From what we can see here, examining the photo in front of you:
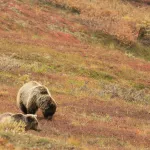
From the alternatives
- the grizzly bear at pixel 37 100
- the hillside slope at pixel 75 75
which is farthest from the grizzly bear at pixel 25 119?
the grizzly bear at pixel 37 100

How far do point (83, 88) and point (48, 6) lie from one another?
32807 millimetres

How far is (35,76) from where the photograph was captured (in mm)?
35156

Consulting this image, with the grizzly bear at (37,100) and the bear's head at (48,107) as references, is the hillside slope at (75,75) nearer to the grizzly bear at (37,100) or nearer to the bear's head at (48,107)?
the bear's head at (48,107)

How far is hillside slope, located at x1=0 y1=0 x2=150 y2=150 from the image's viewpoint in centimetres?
1905

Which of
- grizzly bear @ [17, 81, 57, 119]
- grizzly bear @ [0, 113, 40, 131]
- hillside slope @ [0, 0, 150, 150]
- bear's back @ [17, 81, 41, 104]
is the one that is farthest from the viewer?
bear's back @ [17, 81, 41, 104]

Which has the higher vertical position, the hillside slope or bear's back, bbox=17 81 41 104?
bear's back, bbox=17 81 41 104

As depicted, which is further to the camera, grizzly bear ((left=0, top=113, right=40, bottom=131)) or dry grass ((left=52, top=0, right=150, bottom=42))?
dry grass ((left=52, top=0, right=150, bottom=42))

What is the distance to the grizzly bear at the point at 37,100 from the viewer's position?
20719 millimetres

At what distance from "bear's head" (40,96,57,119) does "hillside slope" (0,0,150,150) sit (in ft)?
1.19

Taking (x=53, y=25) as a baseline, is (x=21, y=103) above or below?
above

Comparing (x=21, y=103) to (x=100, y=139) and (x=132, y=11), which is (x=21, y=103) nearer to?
(x=100, y=139)

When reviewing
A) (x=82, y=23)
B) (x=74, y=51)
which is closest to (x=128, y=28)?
(x=82, y=23)

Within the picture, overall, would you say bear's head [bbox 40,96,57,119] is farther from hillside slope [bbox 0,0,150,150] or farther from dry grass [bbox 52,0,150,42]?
dry grass [bbox 52,0,150,42]

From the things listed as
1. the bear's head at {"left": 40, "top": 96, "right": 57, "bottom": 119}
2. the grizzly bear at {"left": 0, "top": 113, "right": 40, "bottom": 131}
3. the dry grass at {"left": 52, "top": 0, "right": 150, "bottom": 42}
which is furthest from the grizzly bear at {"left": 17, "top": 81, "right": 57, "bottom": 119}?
the dry grass at {"left": 52, "top": 0, "right": 150, "bottom": 42}
